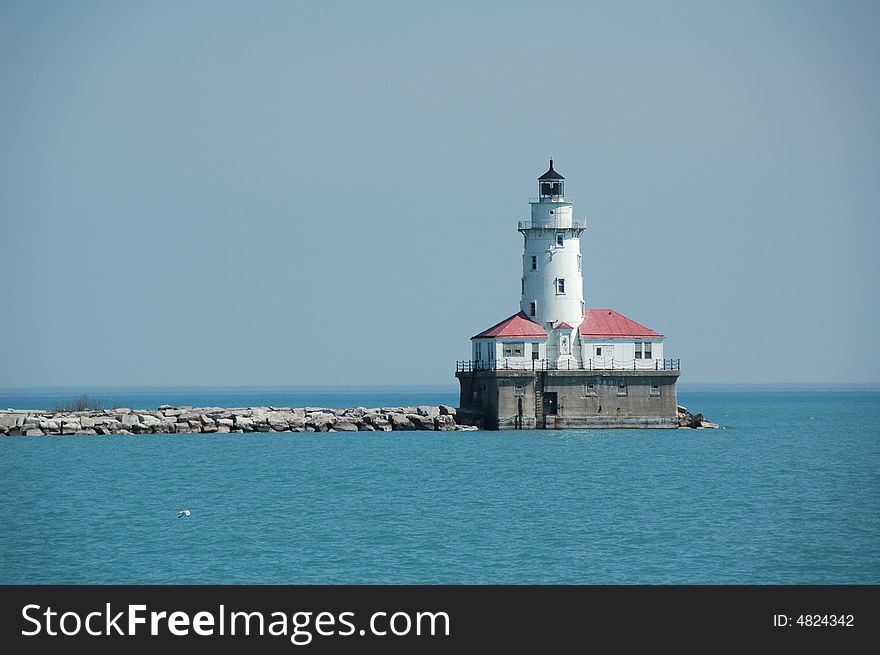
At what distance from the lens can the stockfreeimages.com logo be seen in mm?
24625

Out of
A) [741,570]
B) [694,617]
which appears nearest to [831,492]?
[741,570]

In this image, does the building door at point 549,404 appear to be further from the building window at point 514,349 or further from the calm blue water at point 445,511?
the building window at point 514,349

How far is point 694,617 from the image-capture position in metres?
27.2

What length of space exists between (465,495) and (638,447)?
21.0 metres

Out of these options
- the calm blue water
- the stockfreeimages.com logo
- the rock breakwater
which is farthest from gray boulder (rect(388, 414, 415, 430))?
the stockfreeimages.com logo

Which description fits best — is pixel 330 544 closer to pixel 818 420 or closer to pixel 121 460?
pixel 121 460

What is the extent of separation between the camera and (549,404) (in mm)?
74875

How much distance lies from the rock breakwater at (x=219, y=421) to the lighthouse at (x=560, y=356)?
12.6 ft

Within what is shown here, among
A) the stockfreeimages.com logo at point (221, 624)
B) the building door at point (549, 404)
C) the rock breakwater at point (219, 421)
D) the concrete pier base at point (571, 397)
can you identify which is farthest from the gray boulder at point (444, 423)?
the stockfreeimages.com logo at point (221, 624)

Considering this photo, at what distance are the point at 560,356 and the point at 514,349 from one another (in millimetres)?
2423

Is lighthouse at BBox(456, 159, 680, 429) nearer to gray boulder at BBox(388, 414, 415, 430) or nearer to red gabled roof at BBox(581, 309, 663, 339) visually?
red gabled roof at BBox(581, 309, 663, 339)

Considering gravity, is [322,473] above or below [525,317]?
below

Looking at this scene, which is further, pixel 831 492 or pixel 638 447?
pixel 638 447

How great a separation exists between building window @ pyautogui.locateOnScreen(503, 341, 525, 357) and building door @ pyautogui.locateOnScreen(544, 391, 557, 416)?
95.9 inches
